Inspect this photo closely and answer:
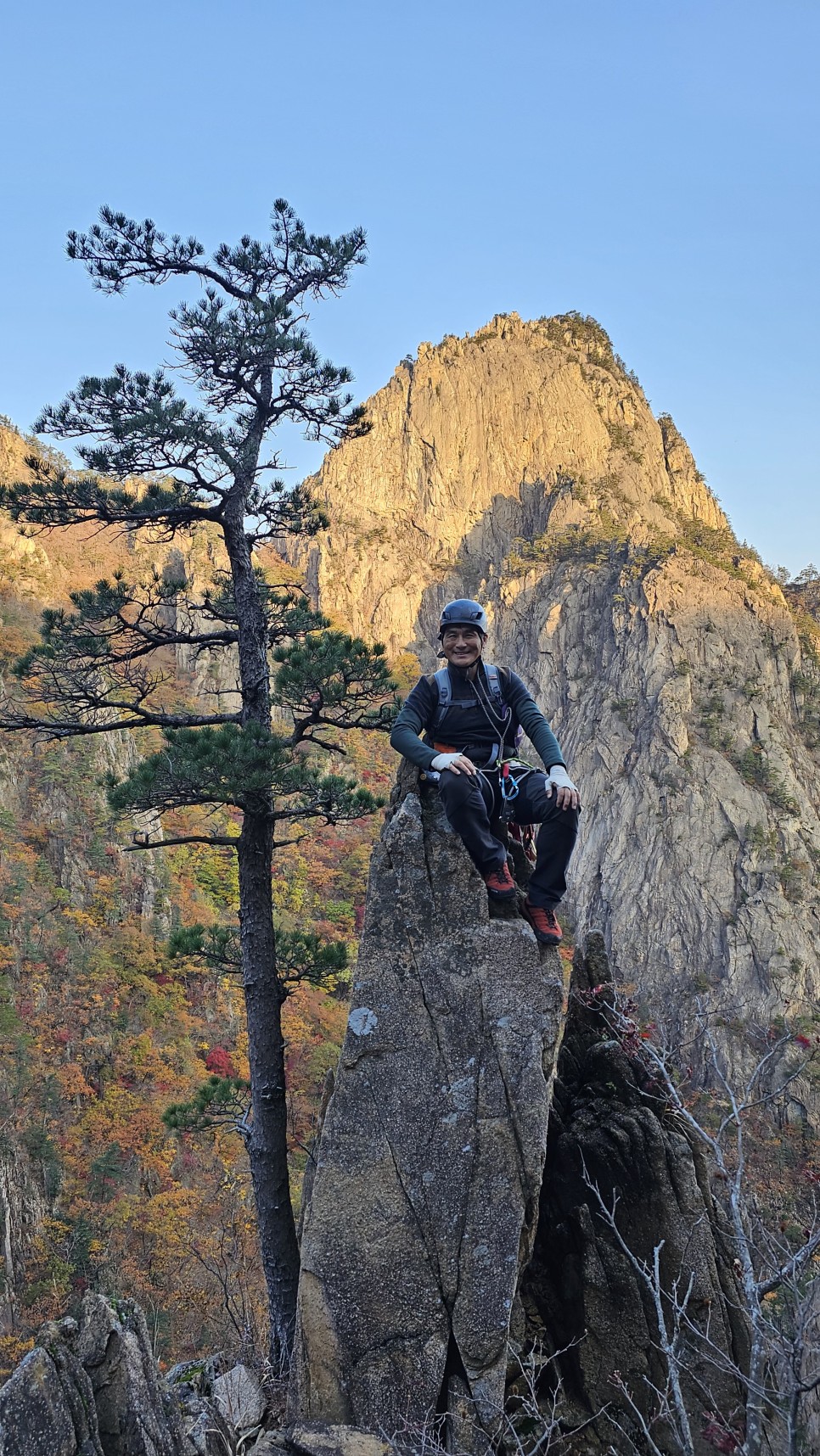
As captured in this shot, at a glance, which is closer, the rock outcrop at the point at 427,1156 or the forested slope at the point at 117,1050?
the rock outcrop at the point at 427,1156

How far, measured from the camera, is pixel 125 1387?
4465 millimetres

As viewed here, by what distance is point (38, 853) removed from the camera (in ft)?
85.0

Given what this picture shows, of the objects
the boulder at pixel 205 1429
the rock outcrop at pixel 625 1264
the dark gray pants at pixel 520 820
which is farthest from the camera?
the dark gray pants at pixel 520 820

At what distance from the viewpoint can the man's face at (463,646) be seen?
18.5 ft

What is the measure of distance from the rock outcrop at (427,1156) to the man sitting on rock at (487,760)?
0.23 meters

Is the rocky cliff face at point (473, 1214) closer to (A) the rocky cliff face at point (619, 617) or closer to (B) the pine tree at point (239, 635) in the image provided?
(B) the pine tree at point (239, 635)

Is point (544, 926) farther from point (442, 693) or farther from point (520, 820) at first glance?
point (442, 693)

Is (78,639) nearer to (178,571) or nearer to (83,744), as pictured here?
(83,744)

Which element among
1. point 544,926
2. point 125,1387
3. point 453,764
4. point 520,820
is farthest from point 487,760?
point 125,1387

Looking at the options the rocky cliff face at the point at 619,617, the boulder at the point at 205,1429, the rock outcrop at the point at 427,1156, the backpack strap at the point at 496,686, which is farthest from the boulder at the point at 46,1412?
the rocky cliff face at the point at 619,617

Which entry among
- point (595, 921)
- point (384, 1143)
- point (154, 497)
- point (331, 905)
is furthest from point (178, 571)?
point (384, 1143)

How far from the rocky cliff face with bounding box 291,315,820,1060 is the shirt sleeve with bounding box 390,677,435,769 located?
66.1ft

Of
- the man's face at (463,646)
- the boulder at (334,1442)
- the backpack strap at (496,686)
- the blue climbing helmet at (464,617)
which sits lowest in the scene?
the boulder at (334,1442)

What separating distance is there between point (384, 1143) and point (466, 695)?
8.91ft
